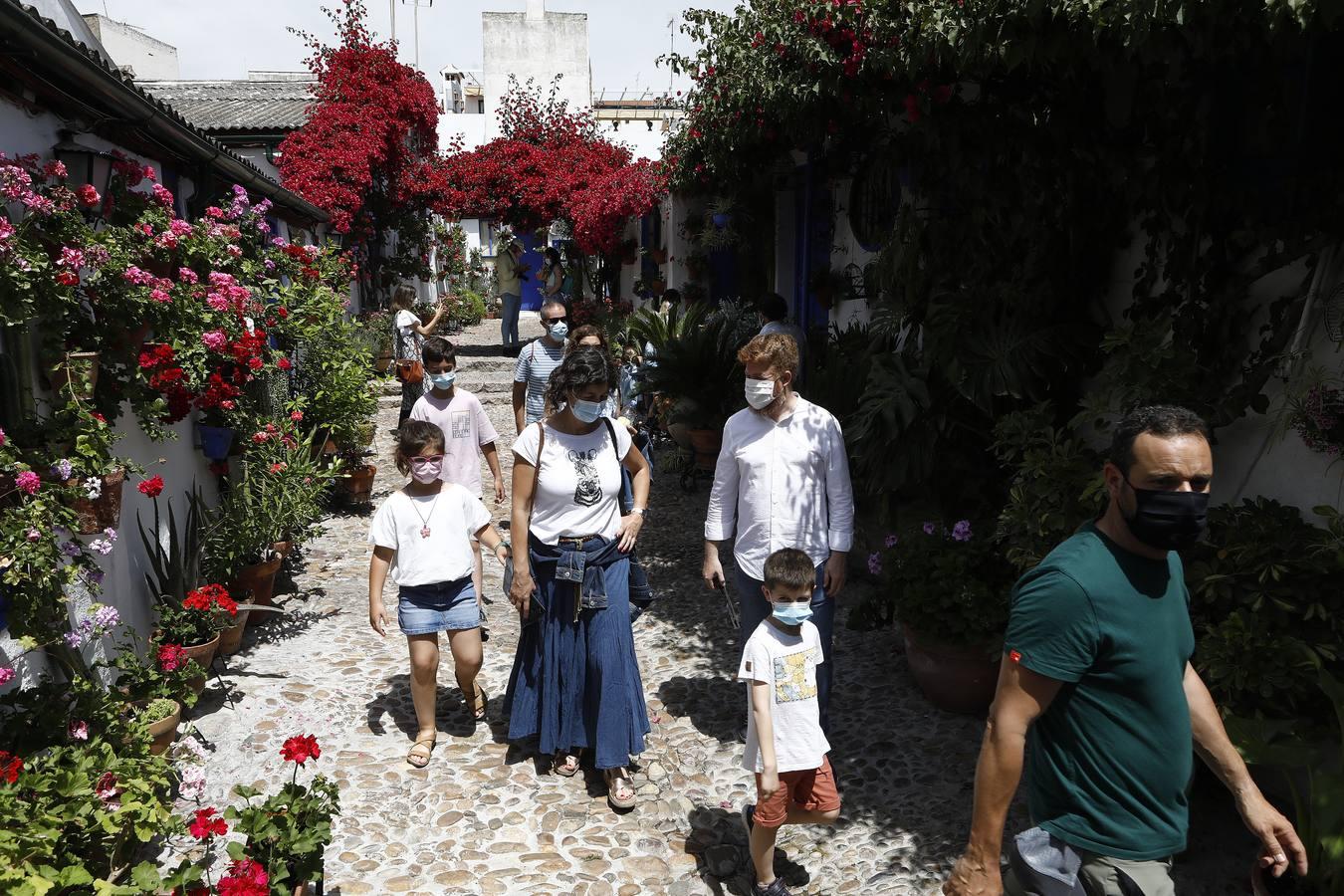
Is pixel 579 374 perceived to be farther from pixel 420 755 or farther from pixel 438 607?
pixel 420 755

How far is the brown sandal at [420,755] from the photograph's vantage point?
4461 millimetres

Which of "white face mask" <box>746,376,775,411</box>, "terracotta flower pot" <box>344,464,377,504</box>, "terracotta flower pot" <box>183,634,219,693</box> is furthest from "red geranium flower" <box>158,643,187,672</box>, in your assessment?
"terracotta flower pot" <box>344,464,377,504</box>

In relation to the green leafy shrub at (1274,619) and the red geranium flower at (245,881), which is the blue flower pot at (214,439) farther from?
the green leafy shrub at (1274,619)

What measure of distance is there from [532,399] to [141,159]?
2852 millimetres

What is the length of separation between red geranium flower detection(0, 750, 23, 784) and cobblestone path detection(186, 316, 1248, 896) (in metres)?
1.19

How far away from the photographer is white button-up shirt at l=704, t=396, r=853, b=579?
3908mm

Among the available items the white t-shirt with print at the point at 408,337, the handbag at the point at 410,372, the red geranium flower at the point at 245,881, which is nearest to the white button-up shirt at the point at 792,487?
the red geranium flower at the point at 245,881

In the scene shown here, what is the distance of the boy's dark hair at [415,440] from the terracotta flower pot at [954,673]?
2.55m

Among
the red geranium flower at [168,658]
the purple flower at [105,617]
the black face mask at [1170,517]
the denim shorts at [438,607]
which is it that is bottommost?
the red geranium flower at [168,658]

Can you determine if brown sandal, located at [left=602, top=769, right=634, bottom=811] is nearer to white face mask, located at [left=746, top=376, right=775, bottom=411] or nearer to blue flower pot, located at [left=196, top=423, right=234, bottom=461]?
white face mask, located at [left=746, top=376, right=775, bottom=411]

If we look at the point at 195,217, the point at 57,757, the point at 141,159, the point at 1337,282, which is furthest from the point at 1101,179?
the point at 195,217

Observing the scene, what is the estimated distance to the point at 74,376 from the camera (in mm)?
3891

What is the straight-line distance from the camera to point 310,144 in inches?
600

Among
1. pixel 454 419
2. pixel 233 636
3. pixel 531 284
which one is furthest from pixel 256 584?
pixel 531 284
